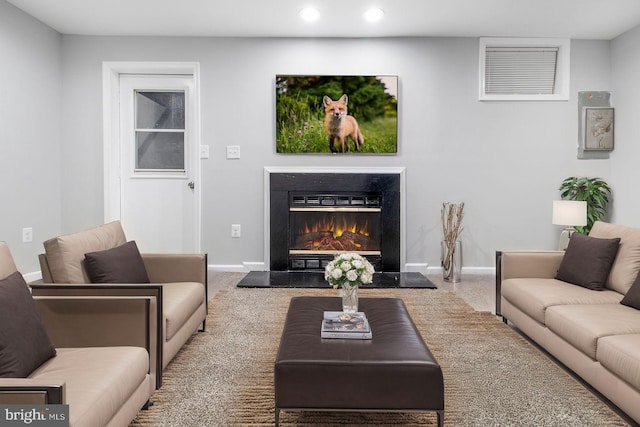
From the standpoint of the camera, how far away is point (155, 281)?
10.6 ft

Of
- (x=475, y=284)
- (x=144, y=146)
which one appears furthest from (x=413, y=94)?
(x=144, y=146)

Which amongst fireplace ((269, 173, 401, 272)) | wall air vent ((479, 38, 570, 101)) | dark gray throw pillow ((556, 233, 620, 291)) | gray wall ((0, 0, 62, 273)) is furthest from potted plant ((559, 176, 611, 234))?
gray wall ((0, 0, 62, 273))

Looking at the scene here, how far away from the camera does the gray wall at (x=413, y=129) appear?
548 cm

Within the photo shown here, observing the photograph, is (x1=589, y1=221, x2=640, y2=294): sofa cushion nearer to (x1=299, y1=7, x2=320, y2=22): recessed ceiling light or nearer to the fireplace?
the fireplace

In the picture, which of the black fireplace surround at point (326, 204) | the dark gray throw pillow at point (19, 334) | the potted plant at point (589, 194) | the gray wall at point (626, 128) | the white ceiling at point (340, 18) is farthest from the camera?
the black fireplace surround at point (326, 204)

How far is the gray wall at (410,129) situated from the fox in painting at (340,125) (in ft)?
0.62

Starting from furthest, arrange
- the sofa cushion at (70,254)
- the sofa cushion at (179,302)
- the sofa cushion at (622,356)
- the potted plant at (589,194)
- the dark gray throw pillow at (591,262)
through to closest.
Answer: the potted plant at (589,194), the dark gray throw pillow at (591,262), the sofa cushion at (179,302), the sofa cushion at (70,254), the sofa cushion at (622,356)

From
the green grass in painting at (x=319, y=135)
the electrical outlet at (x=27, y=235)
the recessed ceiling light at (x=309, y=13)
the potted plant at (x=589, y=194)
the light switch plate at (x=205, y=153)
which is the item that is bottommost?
the electrical outlet at (x=27, y=235)

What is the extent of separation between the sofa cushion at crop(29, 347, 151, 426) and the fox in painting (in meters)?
3.79

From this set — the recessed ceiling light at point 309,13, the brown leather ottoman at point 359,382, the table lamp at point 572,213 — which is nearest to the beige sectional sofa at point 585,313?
the brown leather ottoman at point 359,382

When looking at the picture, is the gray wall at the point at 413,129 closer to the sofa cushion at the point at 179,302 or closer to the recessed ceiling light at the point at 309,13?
the recessed ceiling light at the point at 309,13

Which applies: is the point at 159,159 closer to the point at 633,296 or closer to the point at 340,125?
the point at 340,125

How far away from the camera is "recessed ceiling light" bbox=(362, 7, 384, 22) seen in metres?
4.65

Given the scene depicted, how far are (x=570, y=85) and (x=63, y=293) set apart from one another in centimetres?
544
